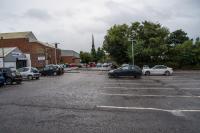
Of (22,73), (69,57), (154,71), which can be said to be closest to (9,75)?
(22,73)

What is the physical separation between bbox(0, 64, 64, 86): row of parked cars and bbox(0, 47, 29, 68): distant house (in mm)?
11274

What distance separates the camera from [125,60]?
6284cm

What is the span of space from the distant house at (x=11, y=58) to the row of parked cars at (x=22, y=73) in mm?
11274

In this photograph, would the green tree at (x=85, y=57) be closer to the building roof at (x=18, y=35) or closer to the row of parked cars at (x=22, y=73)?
the building roof at (x=18, y=35)

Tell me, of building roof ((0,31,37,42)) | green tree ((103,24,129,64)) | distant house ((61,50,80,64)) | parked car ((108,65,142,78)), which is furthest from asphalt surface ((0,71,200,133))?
distant house ((61,50,80,64))

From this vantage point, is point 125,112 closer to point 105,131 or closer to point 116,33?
point 105,131

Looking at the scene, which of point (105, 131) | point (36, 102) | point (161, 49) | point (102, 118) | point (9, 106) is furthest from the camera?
point (161, 49)

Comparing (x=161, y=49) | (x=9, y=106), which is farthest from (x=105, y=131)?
(x=161, y=49)

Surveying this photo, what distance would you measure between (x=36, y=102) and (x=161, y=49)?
1744 inches

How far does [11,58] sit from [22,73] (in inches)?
877

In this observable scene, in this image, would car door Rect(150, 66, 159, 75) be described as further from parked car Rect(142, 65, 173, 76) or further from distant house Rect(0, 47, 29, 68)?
distant house Rect(0, 47, 29, 68)

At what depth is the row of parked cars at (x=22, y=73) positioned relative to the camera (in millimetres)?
28688

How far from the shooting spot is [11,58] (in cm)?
5756

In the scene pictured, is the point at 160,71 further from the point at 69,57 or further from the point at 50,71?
the point at 69,57
